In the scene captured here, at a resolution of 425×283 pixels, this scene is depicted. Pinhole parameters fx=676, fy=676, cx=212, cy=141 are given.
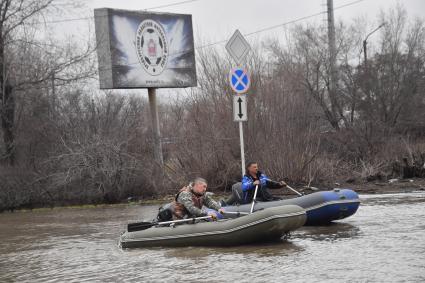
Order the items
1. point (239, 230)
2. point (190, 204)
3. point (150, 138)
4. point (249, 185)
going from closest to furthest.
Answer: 1. point (239, 230)
2. point (190, 204)
3. point (249, 185)
4. point (150, 138)

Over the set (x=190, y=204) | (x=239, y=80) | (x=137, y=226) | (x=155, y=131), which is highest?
(x=239, y=80)

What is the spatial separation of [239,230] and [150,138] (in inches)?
502

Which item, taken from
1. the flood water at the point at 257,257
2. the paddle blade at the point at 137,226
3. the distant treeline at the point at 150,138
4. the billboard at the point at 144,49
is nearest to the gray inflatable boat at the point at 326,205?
the flood water at the point at 257,257

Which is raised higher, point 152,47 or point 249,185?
point 152,47

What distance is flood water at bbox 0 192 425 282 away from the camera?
7992mm

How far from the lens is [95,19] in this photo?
24969 mm

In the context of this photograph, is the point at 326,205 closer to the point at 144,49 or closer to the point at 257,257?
the point at 257,257

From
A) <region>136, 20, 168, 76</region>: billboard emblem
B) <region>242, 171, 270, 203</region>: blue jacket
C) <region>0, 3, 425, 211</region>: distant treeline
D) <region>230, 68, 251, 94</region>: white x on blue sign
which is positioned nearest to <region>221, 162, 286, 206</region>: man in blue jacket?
<region>242, 171, 270, 203</region>: blue jacket

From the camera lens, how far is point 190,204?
11.2 m

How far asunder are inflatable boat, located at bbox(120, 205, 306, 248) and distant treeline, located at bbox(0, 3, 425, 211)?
350 inches

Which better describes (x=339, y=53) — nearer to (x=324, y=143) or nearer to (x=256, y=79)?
(x=324, y=143)

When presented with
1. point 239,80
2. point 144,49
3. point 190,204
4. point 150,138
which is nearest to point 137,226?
point 190,204

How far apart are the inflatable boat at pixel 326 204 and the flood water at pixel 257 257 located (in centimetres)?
22

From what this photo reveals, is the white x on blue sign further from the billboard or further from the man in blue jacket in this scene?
the billboard
